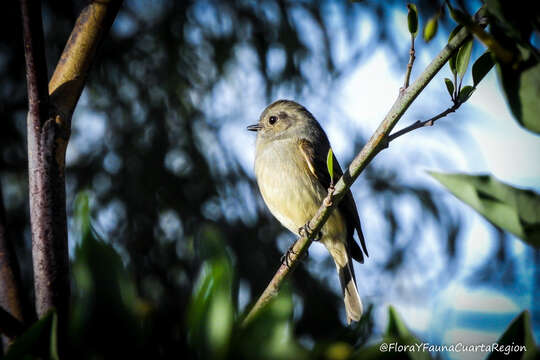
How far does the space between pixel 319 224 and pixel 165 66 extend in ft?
7.77

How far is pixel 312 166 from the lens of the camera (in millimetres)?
2529

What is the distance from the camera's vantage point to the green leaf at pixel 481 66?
2.67 feet

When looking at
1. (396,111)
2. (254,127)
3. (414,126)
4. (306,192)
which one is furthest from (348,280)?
(396,111)

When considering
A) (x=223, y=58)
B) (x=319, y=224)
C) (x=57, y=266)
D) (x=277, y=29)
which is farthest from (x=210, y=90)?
(x=57, y=266)

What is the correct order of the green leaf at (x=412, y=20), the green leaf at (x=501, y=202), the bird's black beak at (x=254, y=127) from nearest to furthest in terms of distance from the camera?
the green leaf at (x=501, y=202) < the green leaf at (x=412, y=20) < the bird's black beak at (x=254, y=127)

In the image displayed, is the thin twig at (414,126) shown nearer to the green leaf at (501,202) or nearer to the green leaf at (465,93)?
the green leaf at (465,93)

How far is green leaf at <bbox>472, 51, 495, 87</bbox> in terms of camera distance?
0.81 metres

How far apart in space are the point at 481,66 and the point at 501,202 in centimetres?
38

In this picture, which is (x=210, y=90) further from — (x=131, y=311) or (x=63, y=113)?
(x=131, y=311)

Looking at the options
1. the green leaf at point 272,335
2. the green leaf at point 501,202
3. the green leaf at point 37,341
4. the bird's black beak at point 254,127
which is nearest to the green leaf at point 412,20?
the green leaf at point 501,202

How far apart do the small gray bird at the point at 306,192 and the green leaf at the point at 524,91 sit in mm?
1830

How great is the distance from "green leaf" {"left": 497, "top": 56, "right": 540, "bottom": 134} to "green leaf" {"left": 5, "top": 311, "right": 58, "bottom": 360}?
20.9 inches

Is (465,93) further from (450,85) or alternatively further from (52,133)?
(52,133)

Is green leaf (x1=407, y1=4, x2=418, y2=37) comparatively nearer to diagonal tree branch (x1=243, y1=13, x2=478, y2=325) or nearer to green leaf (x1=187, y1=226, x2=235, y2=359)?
diagonal tree branch (x1=243, y1=13, x2=478, y2=325)
